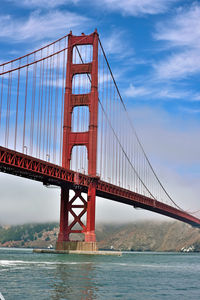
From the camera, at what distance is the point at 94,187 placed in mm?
62969

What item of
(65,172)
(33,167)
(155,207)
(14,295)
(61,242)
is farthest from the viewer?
(155,207)

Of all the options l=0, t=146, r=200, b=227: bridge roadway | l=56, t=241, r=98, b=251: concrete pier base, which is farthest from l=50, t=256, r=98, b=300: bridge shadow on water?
l=56, t=241, r=98, b=251: concrete pier base

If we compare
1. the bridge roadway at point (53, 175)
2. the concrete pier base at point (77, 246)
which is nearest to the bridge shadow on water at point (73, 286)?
the bridge roadway at point (53, 175)

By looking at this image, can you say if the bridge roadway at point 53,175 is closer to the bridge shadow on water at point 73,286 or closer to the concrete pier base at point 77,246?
the concrete pier base at point 77,246

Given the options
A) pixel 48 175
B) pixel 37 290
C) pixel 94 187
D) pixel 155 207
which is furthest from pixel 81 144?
pixel 37 290

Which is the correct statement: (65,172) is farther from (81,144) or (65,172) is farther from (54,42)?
(54,42)

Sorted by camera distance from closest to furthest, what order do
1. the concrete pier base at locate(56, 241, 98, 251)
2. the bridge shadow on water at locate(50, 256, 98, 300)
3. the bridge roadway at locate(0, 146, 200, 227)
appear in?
the bridge shadow on water at locate(50, 256, 98, 300), the bridge roadway at locate(0, 146, 200, 227), the concrete pier base at locate(56, 241, 98, 251)

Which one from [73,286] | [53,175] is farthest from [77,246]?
[73,286]

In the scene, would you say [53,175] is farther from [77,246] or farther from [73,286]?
[73,286]

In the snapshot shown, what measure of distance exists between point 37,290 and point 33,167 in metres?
30.6

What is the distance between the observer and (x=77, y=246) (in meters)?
60.8

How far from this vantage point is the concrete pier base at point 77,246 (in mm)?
→ 60188

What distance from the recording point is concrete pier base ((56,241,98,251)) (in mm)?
60188

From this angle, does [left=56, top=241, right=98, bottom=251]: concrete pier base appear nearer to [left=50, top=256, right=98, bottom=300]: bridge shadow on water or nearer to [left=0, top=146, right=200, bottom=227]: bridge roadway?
[left=0, top=146, right=200, bottom=227]: bridge roadway
